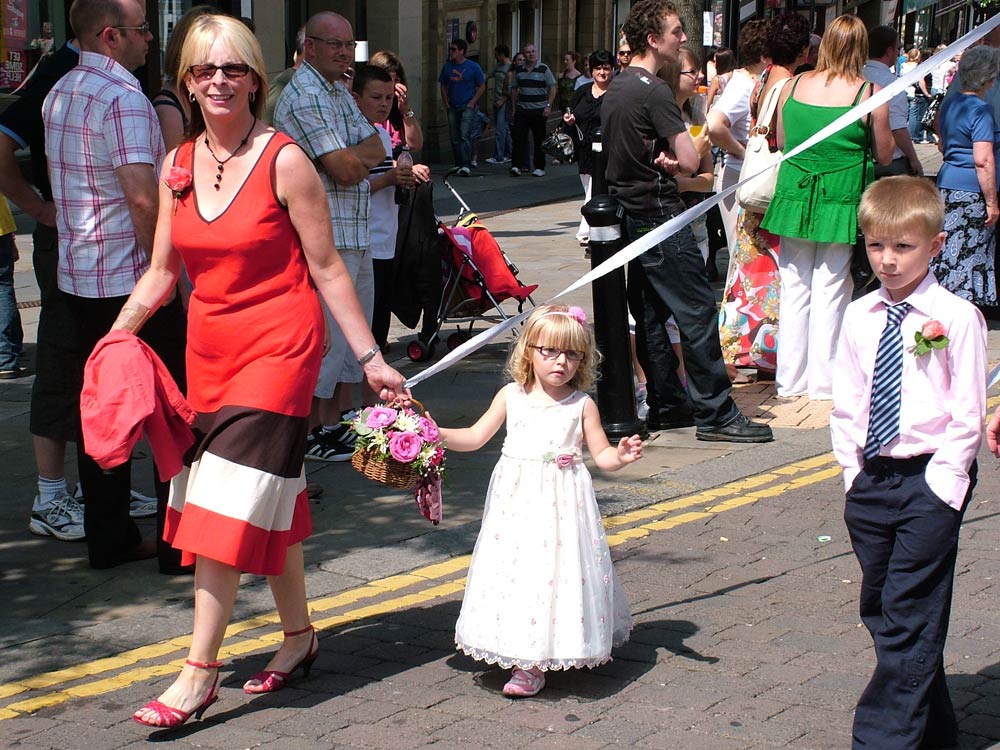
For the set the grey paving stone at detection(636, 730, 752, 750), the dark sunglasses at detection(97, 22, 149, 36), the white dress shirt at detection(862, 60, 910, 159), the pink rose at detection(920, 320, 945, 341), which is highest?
the dark sunglasses at detection(97, 22, 149, 36)

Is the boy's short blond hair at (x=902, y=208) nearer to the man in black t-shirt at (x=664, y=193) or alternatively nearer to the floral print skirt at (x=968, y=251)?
the man in black t-shirt at (x=664, y=193)

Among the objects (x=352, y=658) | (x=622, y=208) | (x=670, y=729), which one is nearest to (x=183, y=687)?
(x=352, y=658)

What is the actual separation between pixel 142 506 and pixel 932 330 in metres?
3.68

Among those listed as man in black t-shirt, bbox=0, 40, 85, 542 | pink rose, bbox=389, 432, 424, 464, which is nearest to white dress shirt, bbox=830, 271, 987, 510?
pink rose, bbox=389, 432, 424, 464

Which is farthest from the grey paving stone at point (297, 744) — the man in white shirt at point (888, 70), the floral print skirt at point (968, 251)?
the floral print skirt at point (968, 251)

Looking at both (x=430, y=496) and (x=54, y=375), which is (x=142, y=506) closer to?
(x=54, y=375)

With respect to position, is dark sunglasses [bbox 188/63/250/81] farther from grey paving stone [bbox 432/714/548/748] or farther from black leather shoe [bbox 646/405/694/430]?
black leather shoe [bbox 646/405/694/430]

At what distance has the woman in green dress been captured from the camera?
7949mm

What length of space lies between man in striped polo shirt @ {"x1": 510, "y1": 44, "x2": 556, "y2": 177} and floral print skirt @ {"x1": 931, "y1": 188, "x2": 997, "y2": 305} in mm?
12800

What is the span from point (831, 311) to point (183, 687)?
16.6 ft

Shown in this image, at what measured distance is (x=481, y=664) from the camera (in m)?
4.75

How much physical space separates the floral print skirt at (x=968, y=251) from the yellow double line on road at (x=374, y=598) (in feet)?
12.0

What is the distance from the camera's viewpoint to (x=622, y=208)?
290 inches

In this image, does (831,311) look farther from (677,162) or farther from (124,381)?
(124,381)
